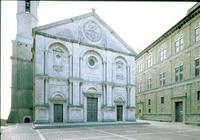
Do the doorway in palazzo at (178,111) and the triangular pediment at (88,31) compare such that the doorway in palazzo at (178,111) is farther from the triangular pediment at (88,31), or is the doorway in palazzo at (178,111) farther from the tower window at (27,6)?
the tower window at (27,6)

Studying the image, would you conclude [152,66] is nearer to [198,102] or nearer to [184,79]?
[184,79]

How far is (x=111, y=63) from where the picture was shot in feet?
99.9

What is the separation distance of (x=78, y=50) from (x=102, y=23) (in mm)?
6012

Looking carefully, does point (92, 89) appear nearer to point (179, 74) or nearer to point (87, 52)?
point (87, 52)

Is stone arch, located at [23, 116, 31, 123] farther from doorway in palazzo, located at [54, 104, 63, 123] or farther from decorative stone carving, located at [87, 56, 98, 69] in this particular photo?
decorative stone carving, located at [87, 56, 98, 69]

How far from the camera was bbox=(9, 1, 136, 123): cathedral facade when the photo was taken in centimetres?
2486

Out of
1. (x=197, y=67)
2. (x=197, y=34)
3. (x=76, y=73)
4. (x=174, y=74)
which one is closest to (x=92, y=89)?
(x=76, y=73)

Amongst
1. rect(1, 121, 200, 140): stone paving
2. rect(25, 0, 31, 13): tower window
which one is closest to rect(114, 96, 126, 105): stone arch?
rect(1, 121, 200, 140): stone paving

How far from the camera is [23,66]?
109ft

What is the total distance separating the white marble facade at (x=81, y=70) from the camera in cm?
2472

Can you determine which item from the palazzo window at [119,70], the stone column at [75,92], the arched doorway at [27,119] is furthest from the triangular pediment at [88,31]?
the arched doorway at [27,119]

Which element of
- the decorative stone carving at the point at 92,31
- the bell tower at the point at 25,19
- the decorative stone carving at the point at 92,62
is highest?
the bell tower at the point at 25,19

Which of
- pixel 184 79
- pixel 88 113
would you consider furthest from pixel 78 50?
pixel 184 79

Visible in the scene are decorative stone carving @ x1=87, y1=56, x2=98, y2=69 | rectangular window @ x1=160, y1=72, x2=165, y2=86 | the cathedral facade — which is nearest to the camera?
the cathedral facade
